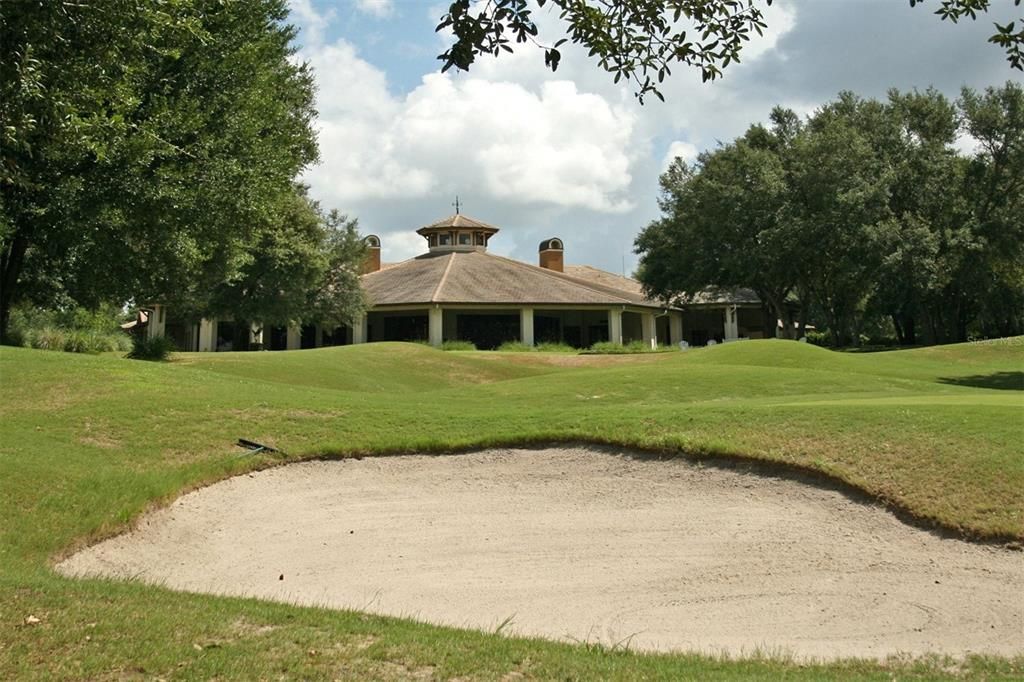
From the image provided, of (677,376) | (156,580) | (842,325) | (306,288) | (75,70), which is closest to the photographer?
(75,70)

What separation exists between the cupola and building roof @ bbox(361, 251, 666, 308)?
1378mm

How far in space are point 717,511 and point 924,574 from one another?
250cm

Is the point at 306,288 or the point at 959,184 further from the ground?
the point at 959,184

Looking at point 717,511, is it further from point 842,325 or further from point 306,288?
point 842,325

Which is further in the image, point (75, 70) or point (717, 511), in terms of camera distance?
point (717, 511)

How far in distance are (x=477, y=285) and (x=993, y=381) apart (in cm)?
3245

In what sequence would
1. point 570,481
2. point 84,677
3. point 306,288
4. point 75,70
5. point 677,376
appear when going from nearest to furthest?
point 84,677 → point 75,70 → point 570,481 → point 677,376 → point 306,288

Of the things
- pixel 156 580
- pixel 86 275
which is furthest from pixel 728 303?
pixel 156 580

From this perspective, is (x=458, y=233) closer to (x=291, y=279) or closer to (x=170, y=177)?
(x=291, y=279)

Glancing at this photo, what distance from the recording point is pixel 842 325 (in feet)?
187

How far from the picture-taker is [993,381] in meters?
26.0

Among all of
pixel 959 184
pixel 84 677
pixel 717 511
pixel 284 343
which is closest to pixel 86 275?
pixel 717 511

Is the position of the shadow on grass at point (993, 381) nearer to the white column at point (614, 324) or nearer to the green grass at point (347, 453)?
the green grass at point (347, 453)

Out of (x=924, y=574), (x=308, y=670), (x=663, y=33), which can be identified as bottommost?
(x=924, y=574)
